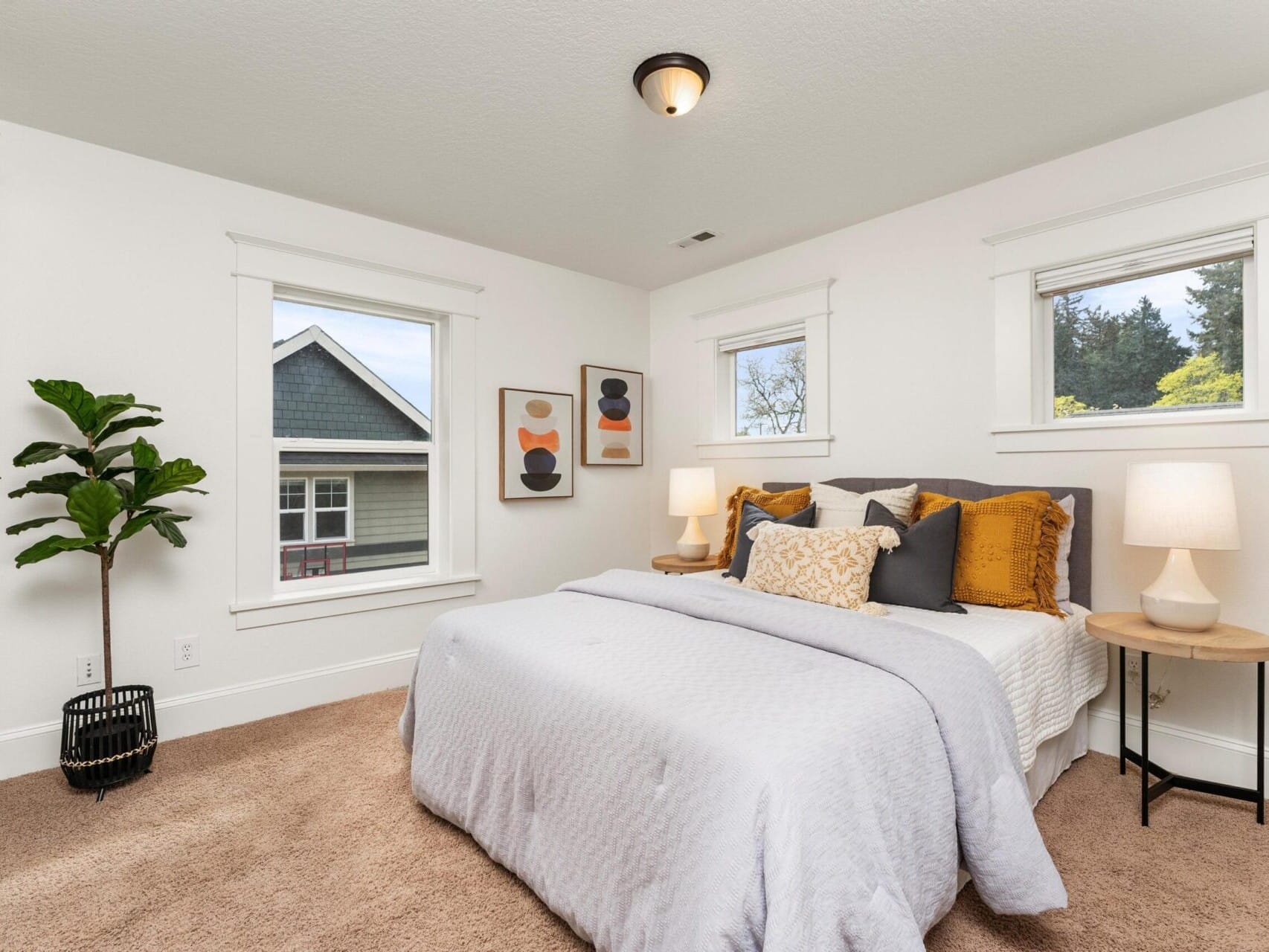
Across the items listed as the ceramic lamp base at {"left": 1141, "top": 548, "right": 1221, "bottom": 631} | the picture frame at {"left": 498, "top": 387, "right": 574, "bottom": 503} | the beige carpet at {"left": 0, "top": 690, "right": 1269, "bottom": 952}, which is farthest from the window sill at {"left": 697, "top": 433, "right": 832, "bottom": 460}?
the beige carpet at {"left": 0, "top": 690, "right": 1269, "bottom": 952}

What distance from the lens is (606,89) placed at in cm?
215

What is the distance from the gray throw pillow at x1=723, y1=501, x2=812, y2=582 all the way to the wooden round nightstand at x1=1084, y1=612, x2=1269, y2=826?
1070mm

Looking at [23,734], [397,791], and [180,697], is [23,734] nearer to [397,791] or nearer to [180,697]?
[180,697]

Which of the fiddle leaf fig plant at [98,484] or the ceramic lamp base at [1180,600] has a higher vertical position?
the fiddle leaf fig plant at [98,484]

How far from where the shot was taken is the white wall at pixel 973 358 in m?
2.27

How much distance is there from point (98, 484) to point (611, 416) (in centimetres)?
267

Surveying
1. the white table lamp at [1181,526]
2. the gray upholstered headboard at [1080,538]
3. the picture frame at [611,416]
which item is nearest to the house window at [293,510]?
the picture frame at [611,416]

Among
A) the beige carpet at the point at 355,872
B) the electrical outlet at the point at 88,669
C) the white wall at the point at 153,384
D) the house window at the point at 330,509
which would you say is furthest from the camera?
the house window at the point at 330,509

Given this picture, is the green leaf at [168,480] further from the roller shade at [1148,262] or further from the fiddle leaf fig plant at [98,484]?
the roller shade at [1148,262]

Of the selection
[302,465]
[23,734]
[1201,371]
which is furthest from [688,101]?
[23,734]

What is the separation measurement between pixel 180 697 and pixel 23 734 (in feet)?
1.58

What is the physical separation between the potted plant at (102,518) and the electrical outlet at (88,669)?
9 cm

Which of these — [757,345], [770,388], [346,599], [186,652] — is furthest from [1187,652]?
[186,652]

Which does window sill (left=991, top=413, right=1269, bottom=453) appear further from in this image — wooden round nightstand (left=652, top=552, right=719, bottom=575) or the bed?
wooden round nightstand (left=652, top=552, right=719, bottom=575)
